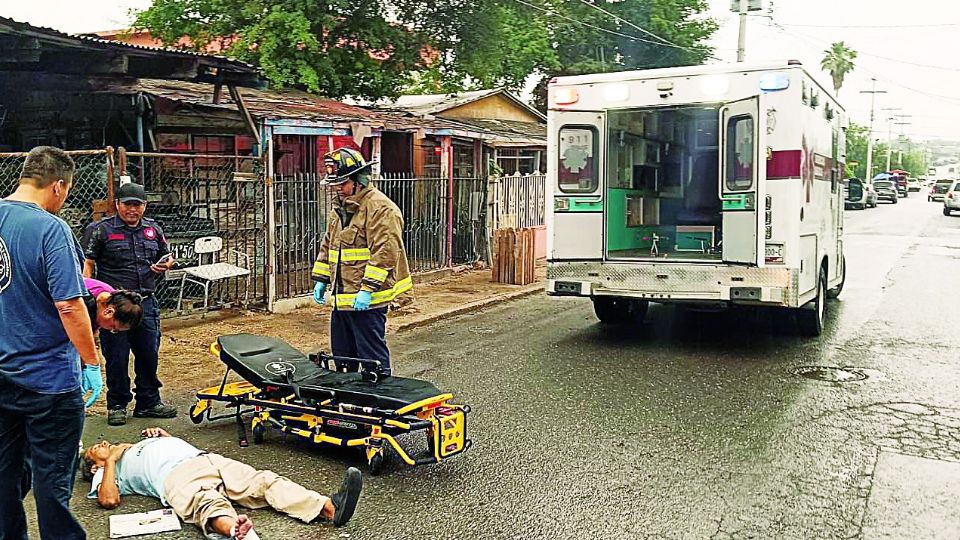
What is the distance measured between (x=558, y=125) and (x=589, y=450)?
458 cm

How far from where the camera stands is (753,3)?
2344cm

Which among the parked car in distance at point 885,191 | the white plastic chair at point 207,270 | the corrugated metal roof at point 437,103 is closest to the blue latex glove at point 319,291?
the white plastic chair at point 207,270

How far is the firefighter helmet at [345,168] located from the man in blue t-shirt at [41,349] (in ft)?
8.42

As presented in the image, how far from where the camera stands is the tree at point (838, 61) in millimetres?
73562

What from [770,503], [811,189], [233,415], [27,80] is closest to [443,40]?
[27,80]

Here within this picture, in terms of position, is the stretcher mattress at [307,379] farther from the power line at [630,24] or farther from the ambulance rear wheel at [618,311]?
the power line at [630,24]

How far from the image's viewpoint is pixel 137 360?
6473 mm

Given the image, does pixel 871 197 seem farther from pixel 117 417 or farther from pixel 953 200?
pixel 117 417

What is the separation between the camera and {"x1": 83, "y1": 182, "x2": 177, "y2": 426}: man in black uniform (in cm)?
629

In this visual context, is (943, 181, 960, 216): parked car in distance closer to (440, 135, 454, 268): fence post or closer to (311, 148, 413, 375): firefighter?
(440, 135, 454, 268): fence post

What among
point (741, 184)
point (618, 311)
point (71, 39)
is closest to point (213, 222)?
point (71, 39)

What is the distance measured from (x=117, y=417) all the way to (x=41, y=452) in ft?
8.79

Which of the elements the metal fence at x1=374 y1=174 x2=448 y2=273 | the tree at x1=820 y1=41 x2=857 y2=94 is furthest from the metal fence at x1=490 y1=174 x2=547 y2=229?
the tree at x1=820 y1=41 x2=857 y2=94

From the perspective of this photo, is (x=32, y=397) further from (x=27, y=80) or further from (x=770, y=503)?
(x=27, y=80)
